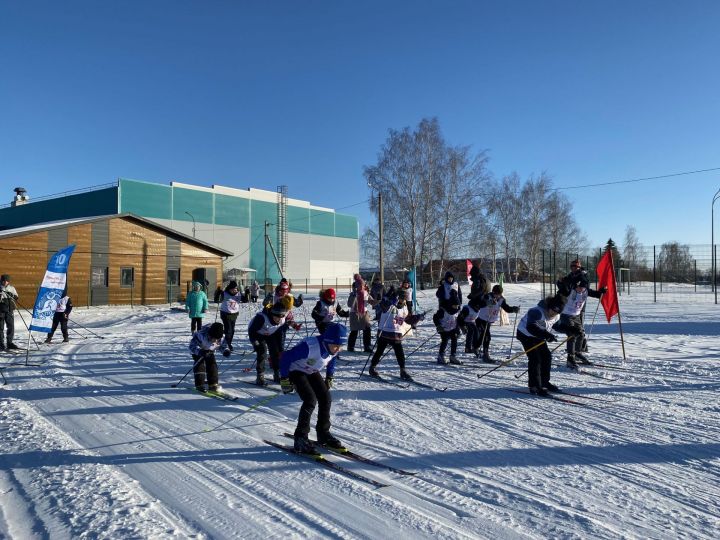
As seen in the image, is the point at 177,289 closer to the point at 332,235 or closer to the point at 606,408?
the point at 606,408

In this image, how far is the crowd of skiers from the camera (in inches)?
205

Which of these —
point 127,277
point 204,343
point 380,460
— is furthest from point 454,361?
point 127,277

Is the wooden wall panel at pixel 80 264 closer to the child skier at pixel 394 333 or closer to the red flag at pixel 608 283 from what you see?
the child skier at pixel 394 333

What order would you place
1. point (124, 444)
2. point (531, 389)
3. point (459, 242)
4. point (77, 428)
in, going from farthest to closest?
A: point (459, 242)
point (531, 389)
point (77, 428)
point (124, 444)

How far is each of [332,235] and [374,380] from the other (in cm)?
5318

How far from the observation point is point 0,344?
38.4 feet

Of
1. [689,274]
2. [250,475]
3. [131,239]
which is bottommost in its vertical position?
[250,475]

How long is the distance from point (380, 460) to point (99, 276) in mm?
26708

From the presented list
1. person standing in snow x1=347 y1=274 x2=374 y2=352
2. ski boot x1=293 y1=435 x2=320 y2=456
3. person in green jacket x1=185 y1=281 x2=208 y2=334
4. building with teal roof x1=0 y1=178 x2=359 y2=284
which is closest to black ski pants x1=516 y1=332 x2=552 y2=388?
ski boot x1=293 y1=435 x2=320 y2=456

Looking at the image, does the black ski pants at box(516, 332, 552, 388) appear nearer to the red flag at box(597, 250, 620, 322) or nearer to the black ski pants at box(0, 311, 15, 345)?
the red flag at box(597, 250, 620, 322)

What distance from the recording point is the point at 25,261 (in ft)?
80.6

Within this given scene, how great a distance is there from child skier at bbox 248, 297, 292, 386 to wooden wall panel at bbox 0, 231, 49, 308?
69.0 ft

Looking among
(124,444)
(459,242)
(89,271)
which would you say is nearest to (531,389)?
(124,444)

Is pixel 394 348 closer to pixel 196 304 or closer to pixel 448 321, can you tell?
pixel 448 321
